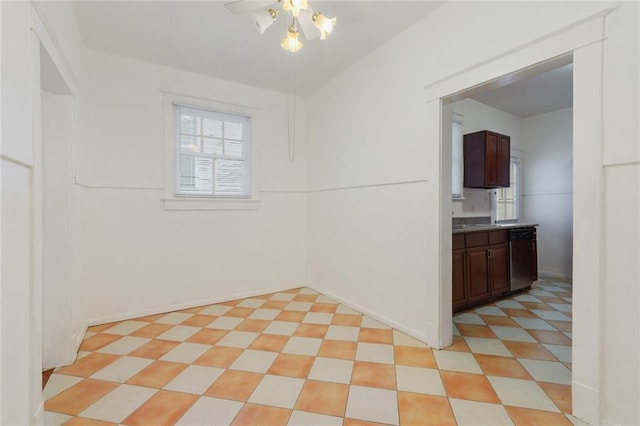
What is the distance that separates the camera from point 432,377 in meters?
1.91

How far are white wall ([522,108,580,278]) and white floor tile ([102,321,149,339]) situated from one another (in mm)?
6193

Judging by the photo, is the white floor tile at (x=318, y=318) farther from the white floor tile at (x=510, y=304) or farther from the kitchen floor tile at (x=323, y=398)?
the white floor tile at (x=510, y=304)

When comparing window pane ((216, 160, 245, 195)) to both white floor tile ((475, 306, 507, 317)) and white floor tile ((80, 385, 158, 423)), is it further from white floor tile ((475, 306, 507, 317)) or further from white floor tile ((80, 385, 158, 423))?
white floor tile ((475, 306, 507, 317))

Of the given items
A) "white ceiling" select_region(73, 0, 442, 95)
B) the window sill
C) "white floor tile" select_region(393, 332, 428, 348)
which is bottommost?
"white floor tile" select_region(393, 332, 428, 348)

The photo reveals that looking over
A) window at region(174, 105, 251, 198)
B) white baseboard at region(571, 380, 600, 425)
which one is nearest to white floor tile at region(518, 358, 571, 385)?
white baseboard at region(571, 380, 600, 425)

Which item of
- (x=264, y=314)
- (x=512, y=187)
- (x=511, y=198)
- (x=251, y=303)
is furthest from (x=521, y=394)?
(x=512, y=187)

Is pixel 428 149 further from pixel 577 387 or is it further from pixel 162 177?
pixel 162 177

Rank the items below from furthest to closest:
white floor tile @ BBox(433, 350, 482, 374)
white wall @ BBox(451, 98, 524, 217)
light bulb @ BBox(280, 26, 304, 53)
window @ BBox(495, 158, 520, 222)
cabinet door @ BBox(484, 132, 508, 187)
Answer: window @ BBox(495, 158, 520, 222) → white wall @ BBox(451, 98, 524, 217) → cabinet door @ BBox(484, 132, 508, 187) → white floor tile @ BBox(433, 350, 482, 374) → light bulb @ BBox(280, 26, 304, 53)

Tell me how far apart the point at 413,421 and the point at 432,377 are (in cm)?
49

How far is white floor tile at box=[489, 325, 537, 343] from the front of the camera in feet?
8.07

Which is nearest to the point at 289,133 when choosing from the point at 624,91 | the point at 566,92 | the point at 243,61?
the point at 243,61

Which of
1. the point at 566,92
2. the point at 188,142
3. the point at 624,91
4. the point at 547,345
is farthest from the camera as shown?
the point at 566,92

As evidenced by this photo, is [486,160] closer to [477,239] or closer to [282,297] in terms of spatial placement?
[477,239]

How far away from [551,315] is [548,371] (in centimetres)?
137
